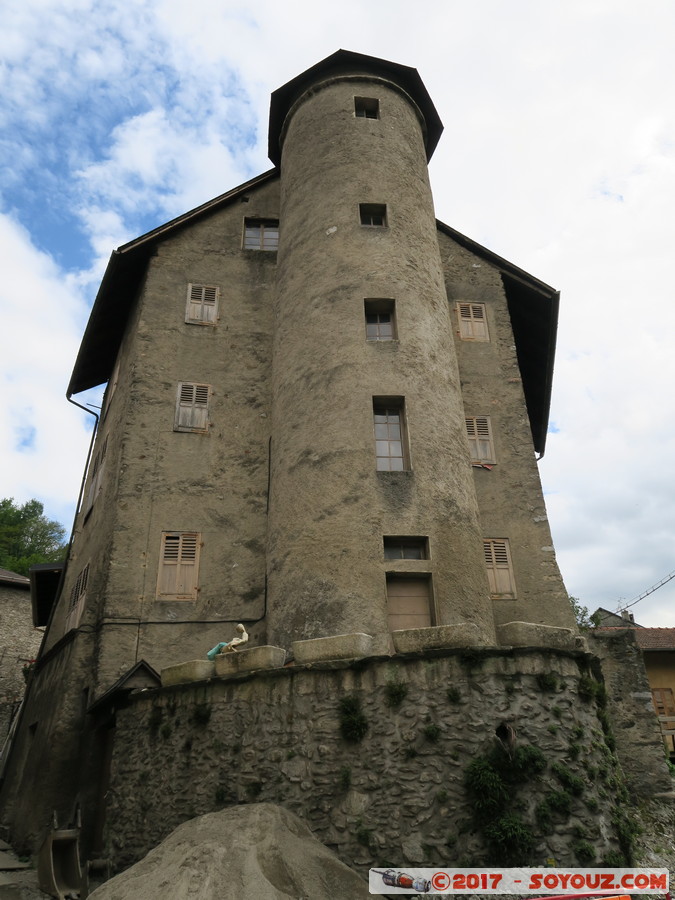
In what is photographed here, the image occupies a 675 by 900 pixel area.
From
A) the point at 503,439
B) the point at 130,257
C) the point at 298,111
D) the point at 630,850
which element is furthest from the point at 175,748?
the point at 298,111

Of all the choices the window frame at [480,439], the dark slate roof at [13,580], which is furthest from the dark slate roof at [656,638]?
the dark slate roof at [13,580]

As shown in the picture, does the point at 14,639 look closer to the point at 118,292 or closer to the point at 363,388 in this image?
the point at 118,292

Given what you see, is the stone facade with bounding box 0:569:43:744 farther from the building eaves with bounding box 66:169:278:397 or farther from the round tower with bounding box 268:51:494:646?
the round tower with bounding box 268:51:494:646

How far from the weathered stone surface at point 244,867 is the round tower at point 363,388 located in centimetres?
367

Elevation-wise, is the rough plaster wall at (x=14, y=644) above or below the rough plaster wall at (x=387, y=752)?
above

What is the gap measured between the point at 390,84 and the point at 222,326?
313 inches

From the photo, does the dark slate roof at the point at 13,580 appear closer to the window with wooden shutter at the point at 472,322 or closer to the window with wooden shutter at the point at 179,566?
the window with wooden shutter at the point at 179,566

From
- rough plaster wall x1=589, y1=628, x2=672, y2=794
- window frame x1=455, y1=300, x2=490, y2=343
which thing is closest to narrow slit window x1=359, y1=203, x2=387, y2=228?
window frame x1=455, y1=300, x2=490, y2=343

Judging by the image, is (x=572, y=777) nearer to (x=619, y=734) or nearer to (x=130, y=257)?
(x=619, y=734)

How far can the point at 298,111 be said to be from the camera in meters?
18.5

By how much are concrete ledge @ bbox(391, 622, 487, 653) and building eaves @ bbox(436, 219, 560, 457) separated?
40.6 feet

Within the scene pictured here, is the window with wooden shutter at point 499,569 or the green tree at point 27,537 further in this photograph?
the green tree at point 27,537

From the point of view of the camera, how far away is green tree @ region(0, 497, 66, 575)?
115ft

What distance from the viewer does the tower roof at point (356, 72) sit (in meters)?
18.3
